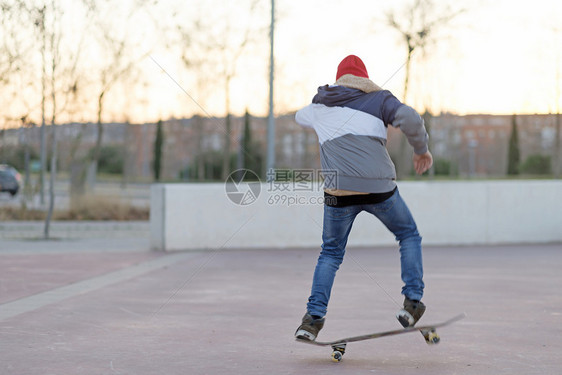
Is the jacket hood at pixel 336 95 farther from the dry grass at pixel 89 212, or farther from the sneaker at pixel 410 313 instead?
the dry grass at pixel 89 212

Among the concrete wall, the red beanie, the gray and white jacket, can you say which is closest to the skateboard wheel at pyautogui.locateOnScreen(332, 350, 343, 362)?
the gray and white jacket

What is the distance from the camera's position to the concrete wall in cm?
1276

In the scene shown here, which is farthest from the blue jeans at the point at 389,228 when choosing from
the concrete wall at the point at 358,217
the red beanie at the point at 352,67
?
the concrete wall at the point at 358,217

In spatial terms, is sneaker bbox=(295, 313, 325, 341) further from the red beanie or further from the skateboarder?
the red beanie

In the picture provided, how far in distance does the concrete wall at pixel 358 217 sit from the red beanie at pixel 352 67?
7879 mm

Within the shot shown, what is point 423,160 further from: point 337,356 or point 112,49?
point 112,49

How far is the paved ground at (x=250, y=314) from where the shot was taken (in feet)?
15.9

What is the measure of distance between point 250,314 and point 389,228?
2.22 metres

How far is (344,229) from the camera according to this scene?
488 centimetres

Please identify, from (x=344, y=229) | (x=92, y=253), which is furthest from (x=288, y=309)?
(x=92, y=253)

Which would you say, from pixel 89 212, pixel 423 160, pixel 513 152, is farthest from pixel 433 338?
pixel 513 152

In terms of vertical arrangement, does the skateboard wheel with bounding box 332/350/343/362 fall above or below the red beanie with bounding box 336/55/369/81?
below

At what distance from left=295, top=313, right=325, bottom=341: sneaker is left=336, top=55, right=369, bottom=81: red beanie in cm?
145

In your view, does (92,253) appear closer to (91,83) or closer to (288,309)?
(288,309)
